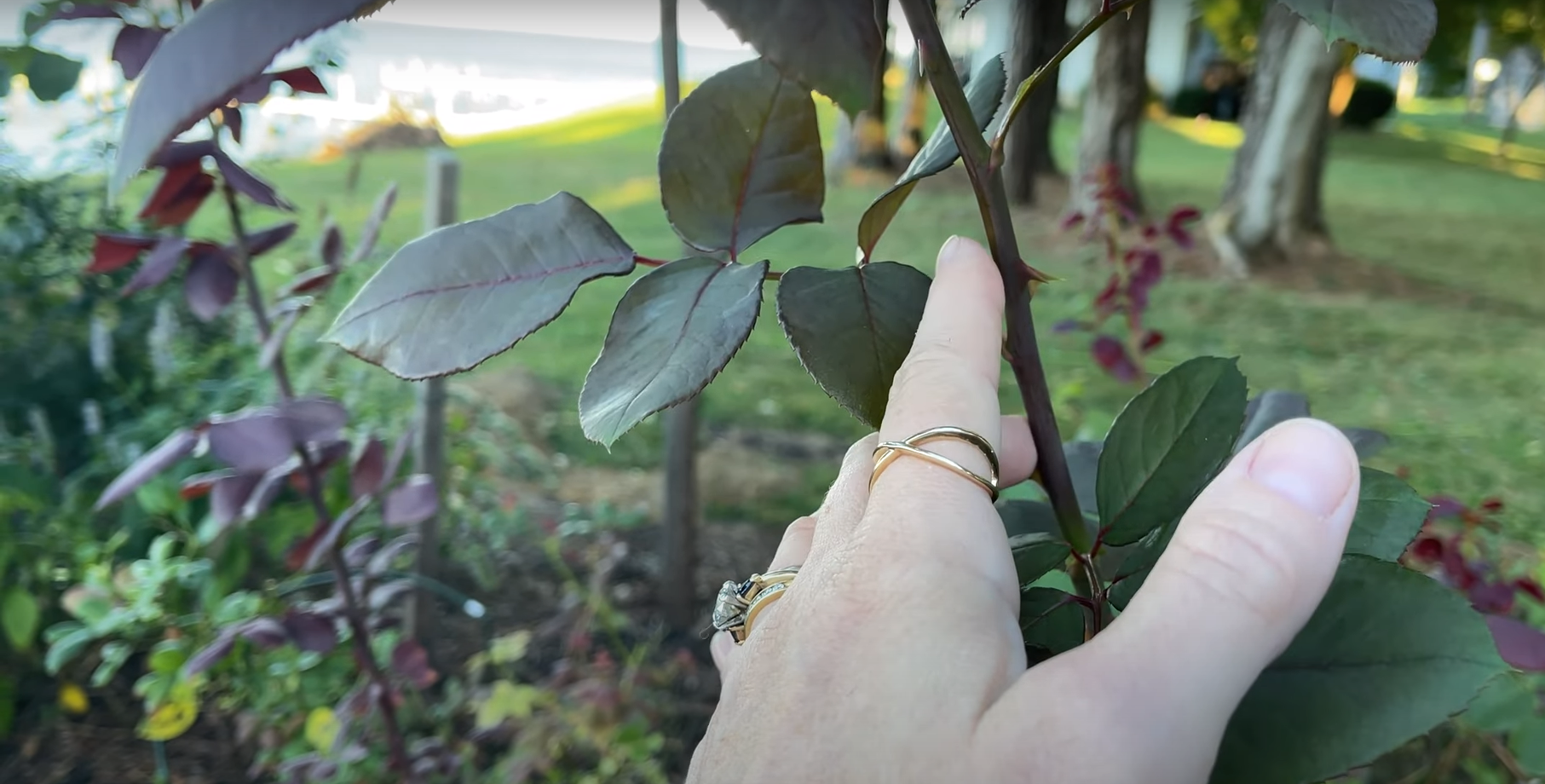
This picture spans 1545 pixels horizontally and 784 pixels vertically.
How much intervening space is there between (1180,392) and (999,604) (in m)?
0.17

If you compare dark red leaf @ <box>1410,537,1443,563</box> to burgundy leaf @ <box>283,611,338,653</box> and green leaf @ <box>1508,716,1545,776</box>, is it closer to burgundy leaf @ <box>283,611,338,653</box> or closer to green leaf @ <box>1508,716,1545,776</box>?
green leaf @ <box>1508,716,1545,776</box>

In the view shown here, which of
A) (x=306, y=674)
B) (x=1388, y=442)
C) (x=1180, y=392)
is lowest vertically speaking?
(x=306, y=674)

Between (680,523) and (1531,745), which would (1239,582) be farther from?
(680,523)

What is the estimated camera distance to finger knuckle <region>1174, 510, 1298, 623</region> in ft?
1.13

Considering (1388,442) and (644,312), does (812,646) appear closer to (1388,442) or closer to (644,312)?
(644,312)

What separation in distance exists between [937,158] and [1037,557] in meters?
0.19

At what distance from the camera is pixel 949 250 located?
16.3 inches

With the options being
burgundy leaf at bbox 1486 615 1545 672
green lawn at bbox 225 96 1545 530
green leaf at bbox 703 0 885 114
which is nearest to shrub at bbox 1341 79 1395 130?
green lawn at bbox 225 96 1545 530

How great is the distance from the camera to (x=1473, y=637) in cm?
34

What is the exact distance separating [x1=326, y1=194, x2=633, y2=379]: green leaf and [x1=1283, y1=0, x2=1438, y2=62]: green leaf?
0.27 meters

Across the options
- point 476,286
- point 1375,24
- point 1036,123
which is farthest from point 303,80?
→ point 1036,123

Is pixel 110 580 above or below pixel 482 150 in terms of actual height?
above

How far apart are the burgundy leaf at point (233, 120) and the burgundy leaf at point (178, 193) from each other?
4cm

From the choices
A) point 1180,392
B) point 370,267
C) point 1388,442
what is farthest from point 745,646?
point 370,267
